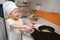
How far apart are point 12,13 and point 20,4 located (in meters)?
0.74

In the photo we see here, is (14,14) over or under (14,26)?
over

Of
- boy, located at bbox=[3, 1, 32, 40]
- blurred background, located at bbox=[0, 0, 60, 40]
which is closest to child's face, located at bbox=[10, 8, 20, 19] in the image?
boy, located at bbox=[3, 1, 32, 40]

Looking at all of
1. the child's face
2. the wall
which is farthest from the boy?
the wall

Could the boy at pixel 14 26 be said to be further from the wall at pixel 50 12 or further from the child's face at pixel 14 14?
the wall at pixel 50 12

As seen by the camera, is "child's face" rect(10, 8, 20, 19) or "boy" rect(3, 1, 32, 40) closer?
"boy" rect(3, 1, 32, 40)

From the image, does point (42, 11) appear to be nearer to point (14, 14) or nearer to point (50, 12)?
point (50, 12)

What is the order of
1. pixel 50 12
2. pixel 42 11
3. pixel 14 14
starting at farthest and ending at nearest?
1. pixel 42 11
2. pixel 50 12
3. pixel 14 14

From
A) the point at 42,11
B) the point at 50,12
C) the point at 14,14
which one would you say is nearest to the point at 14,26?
the point at 14,14

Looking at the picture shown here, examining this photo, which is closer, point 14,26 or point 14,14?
point 14,26

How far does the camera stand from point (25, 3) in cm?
236

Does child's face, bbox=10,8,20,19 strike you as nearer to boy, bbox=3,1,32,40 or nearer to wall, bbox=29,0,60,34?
boy, bbox=3,1,32,40

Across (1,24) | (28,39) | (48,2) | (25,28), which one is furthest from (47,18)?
(1,24)

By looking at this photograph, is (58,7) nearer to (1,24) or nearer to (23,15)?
(23,15)

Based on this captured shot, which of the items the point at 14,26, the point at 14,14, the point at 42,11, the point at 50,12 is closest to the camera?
the point at 14,26
